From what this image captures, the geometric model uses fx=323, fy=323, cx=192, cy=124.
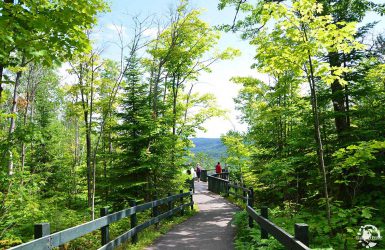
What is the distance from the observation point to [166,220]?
12.1 metres

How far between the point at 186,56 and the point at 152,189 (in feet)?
26.0

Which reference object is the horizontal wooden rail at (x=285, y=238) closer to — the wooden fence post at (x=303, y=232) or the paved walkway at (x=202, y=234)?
the wooden fence post at (x=303, y=232)

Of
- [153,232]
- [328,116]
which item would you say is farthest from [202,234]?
[328,116]

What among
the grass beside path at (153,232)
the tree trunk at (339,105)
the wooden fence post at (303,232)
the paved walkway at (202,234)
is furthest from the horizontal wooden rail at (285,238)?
the tree trunk at (339,105)

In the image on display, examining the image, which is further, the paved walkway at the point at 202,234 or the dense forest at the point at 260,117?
the paved walkway at the point at 202,234

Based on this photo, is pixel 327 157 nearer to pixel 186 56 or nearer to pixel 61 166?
pixel 186 56

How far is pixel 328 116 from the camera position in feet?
32.8

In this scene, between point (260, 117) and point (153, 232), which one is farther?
point (260, 117)

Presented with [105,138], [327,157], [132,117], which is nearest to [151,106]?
[132,117]

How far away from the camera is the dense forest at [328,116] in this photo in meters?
6.28

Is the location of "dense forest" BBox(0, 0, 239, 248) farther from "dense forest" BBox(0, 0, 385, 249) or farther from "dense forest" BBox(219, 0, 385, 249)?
"dense forest" BBox(219, 0, 385, 249)

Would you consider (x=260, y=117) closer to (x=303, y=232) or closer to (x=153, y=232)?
(x=153, y=232)

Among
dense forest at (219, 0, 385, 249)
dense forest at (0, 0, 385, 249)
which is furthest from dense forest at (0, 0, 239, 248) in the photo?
dense forest at (219, 0, 385, 249)

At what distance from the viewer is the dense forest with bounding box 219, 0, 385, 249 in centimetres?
628
